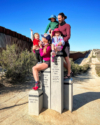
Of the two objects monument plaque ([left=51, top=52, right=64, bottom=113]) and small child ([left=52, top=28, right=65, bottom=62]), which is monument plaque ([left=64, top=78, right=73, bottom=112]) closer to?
monument plaque ([left=51, top=52, right=64, bottom=113])

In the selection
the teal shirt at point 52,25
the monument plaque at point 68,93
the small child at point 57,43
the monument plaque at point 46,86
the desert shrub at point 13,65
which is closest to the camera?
the small child at point 57,43

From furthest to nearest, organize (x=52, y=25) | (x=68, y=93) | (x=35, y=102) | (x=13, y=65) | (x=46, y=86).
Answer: (x=13, y=65), (x=52, y=25), (x=68, y=93), (x=46, y=86), (x=35, y=102)

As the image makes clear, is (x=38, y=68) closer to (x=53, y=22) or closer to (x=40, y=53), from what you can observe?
(x=40, y=53)

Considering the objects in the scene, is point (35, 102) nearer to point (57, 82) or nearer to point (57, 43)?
point (57, 82)

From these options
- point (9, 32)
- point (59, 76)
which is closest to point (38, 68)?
point (59, 76)

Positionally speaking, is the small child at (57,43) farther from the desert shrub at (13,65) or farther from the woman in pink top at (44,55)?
the desert shrub at (13,65)

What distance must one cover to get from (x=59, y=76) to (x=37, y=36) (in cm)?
127

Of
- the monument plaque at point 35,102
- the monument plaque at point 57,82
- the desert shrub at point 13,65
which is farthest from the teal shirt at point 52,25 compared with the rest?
the desert shrub at point 13,65

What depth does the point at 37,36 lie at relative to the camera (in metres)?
3.15

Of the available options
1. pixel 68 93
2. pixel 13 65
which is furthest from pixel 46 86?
pixel 13 65

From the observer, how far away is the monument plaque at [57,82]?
295 centimetres

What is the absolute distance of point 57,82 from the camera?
2.98m

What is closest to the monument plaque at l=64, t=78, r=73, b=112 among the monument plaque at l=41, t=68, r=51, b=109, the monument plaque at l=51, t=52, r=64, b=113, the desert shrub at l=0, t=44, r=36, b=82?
the monument plaque at l=51, t=52, r=64, b=113

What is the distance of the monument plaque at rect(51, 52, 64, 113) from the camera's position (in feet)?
9.69
